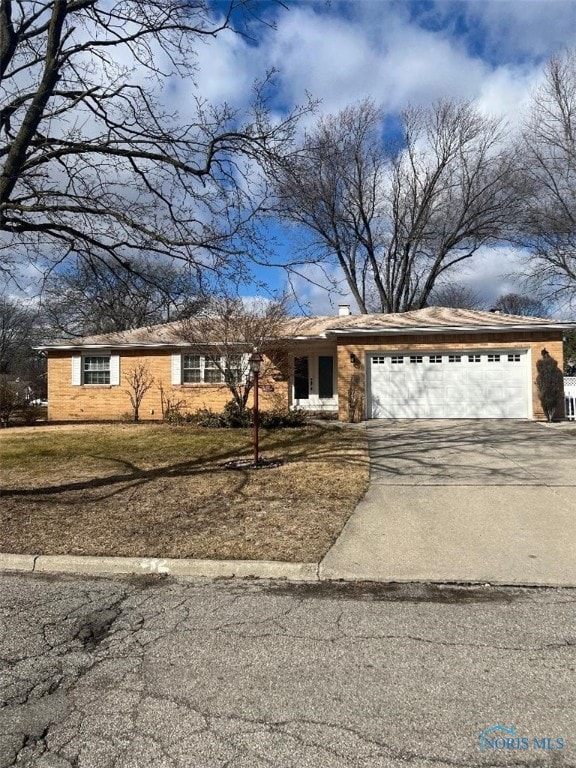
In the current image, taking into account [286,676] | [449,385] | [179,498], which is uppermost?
[449,385]

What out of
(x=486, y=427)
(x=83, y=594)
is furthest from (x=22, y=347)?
(x=83, y=594)

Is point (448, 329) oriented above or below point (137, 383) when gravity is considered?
above

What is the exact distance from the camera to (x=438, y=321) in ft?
58.7

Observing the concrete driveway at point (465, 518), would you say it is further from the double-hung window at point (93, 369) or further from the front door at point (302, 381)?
the double-hung window at point (93, 369)

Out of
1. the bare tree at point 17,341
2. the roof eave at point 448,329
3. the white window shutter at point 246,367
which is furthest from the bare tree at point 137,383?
the bare tree at point 17,341

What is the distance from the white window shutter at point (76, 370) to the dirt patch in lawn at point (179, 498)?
25.2 ft

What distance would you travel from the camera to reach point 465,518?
6410 millimetres

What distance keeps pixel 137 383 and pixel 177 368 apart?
1494 millimetres

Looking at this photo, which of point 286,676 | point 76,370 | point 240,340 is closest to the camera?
point 286,676

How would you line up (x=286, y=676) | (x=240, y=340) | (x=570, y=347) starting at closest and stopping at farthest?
(x=286, y=676)
(x=240, y=340)
(x=570, y=347)

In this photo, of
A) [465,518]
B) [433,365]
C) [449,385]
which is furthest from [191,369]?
[465,518]

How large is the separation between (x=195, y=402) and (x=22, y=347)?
3374cm

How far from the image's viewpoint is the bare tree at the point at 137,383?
1933cm

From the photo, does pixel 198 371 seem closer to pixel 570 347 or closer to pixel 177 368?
pixel 177 368
